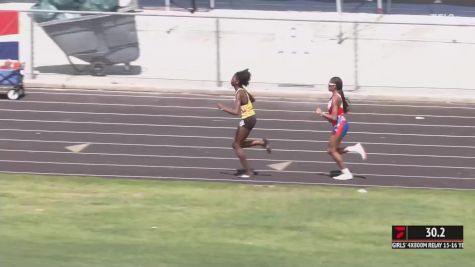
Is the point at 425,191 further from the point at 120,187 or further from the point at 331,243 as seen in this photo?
the point at 120,187

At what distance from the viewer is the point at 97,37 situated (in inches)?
909

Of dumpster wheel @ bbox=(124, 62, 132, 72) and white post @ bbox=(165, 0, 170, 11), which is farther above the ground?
white post @ bbox=(165, 0, 170, 11)

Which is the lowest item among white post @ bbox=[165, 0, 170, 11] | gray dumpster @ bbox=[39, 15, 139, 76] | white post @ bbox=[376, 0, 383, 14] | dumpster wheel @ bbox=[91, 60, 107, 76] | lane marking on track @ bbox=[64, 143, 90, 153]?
lane marking on track @ bbox=[64, 143, 90, 153]

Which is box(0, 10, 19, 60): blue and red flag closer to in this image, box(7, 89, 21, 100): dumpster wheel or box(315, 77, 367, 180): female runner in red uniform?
box(7, 89, 21, 100): dumpster wheel

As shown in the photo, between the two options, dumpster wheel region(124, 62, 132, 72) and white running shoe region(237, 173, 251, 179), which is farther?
dumpster wheel region(124, 62, 132, 72)

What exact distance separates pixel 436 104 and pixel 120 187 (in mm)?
9343

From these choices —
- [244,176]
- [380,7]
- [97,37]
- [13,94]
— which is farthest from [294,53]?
[244,176]

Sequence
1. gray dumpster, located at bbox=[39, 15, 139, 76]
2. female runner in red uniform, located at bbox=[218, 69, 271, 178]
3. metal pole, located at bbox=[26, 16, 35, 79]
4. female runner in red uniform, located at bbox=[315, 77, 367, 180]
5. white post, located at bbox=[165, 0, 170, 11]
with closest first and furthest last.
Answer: female runner in red uniform, located at bbox=[218, 69, 271, 178] < female runner in red uniform, located at bbox=[315, 77, 367, 180] < metal pole, located at bbox=[26, 16, 35, 79] < gray dumpster, located at bbox=[39, 15, 139, 76] < white post, located at bbox=[165, 0, 170, 11]

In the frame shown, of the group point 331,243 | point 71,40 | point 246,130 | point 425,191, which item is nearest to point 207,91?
point 71,40

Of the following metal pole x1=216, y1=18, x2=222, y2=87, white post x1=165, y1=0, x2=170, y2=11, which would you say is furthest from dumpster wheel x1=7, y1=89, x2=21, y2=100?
white post x1=165, y1=0, x2=170, y2=11

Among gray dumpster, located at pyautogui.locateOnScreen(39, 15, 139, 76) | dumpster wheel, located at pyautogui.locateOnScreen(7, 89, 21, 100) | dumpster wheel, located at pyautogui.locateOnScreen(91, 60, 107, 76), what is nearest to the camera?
dumpster wheel, located at pyautogui.locateOnScreen(7, 89, 21, 100)

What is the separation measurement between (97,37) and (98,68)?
0.73 meters

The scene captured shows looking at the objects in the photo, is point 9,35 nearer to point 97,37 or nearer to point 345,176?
point 97,37

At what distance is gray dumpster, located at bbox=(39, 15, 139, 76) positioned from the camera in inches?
904
